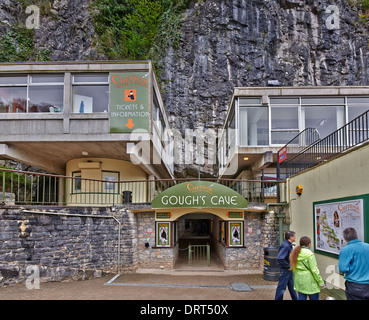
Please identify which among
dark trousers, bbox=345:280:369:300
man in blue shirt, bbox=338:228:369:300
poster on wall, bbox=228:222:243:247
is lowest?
poster on wall, bbox=228:222:243:247

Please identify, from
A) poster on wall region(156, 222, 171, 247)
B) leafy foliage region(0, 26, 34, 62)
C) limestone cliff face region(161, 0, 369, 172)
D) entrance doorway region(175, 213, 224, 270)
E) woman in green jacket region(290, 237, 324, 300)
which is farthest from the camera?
limestone cliff face region(161, 0, 369, 172)

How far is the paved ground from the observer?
802cm

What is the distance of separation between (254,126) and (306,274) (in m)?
11.5

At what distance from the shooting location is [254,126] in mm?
15898

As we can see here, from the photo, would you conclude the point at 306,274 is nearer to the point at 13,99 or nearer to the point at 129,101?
the point at 129,101

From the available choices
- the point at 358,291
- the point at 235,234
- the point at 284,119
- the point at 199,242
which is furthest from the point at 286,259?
the point at 199,242

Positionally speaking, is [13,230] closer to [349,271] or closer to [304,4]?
[349,271]

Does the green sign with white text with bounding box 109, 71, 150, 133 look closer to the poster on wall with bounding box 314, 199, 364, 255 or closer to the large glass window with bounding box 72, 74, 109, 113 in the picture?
the large glass window with bounding box 72, 74, 109, 113

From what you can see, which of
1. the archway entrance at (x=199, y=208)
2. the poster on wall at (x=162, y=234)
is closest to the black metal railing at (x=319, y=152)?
the archway entrance at (x=199, y=208)

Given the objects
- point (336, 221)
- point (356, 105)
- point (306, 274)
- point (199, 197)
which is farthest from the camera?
point (356, 105)

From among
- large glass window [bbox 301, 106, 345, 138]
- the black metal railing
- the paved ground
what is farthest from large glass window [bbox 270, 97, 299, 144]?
the paved ground

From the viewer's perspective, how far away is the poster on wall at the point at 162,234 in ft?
39.7

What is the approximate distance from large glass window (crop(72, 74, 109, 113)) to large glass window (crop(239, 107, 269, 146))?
7539 millimetres

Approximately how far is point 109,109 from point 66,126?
6.56ft
